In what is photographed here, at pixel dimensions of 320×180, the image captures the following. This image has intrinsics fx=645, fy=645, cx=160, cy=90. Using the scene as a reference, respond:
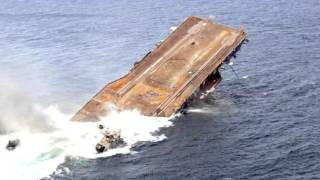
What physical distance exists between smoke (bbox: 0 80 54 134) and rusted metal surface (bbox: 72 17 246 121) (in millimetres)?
5623

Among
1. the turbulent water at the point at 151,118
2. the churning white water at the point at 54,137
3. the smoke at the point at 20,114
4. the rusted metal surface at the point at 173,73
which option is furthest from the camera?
the rusted metal surface at the point at 173,73

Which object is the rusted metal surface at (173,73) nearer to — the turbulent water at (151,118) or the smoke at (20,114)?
the turbulent water at (151,118)

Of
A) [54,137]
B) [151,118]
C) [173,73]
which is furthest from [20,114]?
[173,73]

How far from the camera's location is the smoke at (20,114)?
316ft

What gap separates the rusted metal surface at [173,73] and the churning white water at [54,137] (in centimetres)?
235

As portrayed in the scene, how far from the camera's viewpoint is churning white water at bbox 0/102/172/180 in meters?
84.8

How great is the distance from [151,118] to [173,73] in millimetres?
12881

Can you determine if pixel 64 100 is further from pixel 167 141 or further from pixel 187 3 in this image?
pixel 187 3

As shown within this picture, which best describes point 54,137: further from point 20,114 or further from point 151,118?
point 151,118

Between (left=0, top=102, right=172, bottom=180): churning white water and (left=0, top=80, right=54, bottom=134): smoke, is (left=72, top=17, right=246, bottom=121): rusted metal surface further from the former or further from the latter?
(left=0, top=80, right=54, bottom=134): smoke

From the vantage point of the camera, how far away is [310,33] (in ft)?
465

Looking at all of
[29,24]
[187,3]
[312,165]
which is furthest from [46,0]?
[312,165]

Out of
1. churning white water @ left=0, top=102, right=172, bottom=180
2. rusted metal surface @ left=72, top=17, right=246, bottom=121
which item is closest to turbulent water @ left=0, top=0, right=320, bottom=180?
churning white water @ left=0, top=102, right=172, bottom=180

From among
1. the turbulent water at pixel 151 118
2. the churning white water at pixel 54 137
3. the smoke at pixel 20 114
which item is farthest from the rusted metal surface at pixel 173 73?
the smoke at pixel 20 114
